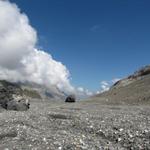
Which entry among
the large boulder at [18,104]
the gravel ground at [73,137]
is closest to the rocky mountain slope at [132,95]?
the large boulder at [18,104]

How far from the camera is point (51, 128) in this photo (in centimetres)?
3002

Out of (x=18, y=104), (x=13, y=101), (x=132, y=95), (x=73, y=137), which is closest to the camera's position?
(x=73, y=137)

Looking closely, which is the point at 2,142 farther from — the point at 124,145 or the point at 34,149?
the point at 124,145

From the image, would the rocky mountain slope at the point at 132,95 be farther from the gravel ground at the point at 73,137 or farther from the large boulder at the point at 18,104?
the gravel ground at the point at 73,137

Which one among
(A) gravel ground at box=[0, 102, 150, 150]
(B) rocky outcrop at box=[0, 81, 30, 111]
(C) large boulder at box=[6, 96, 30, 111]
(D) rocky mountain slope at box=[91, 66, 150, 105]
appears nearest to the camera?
(A) gravel ground at box=[0, 102, 150, 150]

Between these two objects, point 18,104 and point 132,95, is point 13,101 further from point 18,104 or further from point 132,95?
point 132,95

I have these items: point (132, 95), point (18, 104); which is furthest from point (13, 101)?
point (132, 95)

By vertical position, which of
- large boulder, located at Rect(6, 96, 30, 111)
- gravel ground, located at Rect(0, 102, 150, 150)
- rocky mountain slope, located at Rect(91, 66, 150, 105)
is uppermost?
rocky mountain slope, located at Rect(91, 66, 150, 105)

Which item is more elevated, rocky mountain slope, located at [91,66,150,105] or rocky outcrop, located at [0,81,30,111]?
rocky mountain slope, located at [91,66,150,105]

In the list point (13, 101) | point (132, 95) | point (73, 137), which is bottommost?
point (73, 137)

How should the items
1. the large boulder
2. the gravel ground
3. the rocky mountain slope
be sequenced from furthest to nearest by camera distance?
the rocky mountain slope < the large boulder < the gravel ground

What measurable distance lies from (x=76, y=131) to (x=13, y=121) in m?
8.38

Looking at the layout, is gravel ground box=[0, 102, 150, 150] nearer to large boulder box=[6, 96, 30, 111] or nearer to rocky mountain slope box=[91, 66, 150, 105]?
large boulder box=[6, 96, 30, 111]

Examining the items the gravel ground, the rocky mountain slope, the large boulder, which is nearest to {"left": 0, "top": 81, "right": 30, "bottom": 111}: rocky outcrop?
the large boulder
